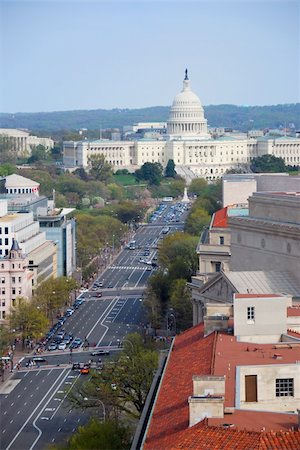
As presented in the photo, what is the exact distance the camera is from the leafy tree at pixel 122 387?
41219 millimetres

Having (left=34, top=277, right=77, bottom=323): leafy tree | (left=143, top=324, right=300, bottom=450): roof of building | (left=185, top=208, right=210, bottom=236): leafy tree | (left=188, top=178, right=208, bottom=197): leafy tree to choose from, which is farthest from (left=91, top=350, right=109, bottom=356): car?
(left=188, top=178, right=208, bottom=197): leafy tree

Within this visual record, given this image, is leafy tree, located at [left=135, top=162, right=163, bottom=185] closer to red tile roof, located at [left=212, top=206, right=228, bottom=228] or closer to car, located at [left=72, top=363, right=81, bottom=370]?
red tile roof, located at [left=212, top=206, right=228, bottom=228]

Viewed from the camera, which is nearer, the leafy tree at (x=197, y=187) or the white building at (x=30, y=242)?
the white building at (x=30, y=242)

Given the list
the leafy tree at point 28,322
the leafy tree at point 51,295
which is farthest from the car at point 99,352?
the leafy tree at point 51,295

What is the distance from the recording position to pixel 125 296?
8138cm

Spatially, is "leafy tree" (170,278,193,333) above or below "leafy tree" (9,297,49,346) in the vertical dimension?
above

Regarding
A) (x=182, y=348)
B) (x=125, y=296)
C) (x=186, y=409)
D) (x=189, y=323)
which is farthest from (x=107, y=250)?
(x=186, y=409)

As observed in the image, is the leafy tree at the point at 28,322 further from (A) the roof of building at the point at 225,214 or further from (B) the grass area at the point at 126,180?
(B) the grass area at the point at 126,180

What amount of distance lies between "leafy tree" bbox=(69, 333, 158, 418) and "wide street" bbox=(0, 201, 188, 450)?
670 mm

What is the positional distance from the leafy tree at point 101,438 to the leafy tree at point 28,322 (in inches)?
1186

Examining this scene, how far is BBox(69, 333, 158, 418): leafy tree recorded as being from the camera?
41219 mm

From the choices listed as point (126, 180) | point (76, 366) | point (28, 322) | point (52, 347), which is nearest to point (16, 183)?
point (28, 322)

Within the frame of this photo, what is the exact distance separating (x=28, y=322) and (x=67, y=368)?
315 inches

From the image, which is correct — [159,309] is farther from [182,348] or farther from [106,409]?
[182,348]
